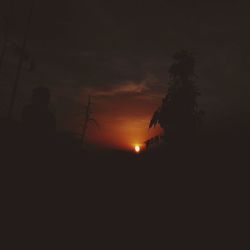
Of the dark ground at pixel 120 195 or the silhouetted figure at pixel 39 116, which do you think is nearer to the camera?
the dark ground at pixel 120 195

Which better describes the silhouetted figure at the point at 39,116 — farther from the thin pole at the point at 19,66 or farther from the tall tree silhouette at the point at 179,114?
the tall tree silhouette at the point at 179,114

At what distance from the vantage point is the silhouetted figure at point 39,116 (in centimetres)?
2466

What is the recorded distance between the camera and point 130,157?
24.2 meters

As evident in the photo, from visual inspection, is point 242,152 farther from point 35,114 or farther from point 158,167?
point 35,114

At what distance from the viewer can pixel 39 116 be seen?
84.0 feet

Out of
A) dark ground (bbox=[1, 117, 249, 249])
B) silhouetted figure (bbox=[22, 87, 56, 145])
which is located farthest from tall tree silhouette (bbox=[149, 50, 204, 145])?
silhouetted figure (bbox=[22, 87, 56, 145])

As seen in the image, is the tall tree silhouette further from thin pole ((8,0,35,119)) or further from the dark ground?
thin pole ((8,0,35,119))

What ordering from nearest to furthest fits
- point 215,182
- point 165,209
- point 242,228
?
1. point 242,228
2. point 165,209
3. point 215,182

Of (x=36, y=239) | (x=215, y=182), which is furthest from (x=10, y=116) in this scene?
(x=215, y=182)

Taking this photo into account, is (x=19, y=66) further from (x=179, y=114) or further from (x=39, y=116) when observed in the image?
(x=179, y=114)

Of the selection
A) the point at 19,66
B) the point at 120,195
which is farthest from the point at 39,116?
the point at 120,195

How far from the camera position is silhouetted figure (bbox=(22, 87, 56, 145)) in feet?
80.9

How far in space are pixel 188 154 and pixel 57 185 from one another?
10535 mm

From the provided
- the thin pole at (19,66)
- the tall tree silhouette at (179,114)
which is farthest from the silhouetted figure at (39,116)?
the tall tree silhouette at (179,114)
